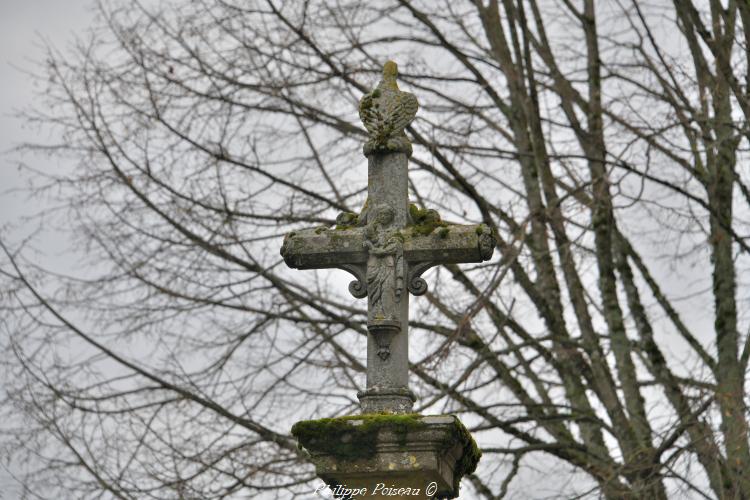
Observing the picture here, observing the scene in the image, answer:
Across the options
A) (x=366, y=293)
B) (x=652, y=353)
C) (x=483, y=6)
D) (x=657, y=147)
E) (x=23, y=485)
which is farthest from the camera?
(x=483, y=6)

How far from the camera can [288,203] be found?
44.0 ft

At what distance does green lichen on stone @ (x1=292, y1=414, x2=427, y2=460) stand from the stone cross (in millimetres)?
391

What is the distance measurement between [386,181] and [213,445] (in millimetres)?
6163

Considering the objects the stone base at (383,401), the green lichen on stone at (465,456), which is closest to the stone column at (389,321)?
the stone base at (383,401)

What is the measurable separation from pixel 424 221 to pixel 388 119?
1.75 feet

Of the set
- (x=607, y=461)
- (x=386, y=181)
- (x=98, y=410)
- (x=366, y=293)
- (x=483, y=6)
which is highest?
(x=483, y=6)

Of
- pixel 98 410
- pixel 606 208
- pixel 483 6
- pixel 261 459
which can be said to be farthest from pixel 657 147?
pixel 98 410

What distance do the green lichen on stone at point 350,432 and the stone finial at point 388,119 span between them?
5.02 ft

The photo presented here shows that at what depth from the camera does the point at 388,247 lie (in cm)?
655

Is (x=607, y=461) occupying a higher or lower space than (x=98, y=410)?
lower

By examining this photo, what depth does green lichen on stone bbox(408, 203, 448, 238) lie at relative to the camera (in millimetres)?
6652

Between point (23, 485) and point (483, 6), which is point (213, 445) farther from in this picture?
point (483, 6)

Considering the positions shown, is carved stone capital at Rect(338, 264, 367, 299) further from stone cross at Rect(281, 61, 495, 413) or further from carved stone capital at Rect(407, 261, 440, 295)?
carved stone capital at Rect(407, 261, 440, 295)

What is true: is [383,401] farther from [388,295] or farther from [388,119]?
[388,119]
